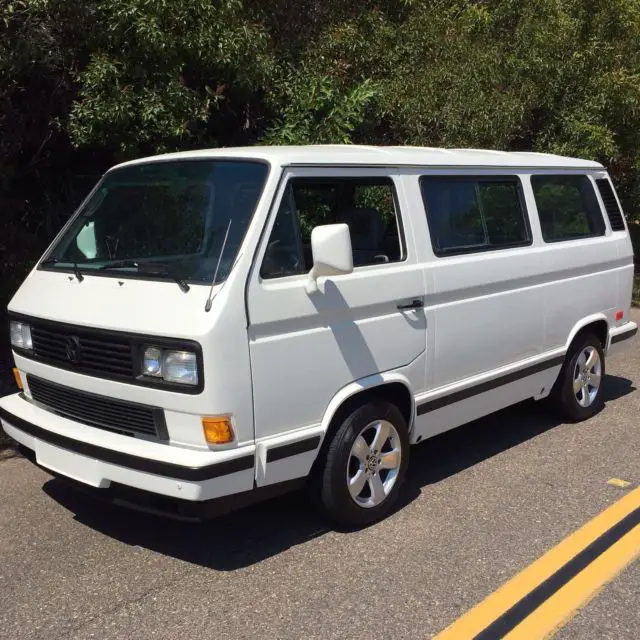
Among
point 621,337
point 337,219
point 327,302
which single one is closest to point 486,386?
point 337,219

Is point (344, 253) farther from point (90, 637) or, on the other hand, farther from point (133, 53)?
point (133, 53)

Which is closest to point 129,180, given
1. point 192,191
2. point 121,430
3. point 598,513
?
point 192,191

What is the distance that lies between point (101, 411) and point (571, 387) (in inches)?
149

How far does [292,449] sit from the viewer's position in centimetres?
376

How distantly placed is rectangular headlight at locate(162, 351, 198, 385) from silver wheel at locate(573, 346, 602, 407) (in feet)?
12.0

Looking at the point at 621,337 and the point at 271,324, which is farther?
the point at 621,337

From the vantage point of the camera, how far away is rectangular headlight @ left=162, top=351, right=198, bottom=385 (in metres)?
3.43

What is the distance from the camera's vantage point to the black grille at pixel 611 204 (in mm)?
6469

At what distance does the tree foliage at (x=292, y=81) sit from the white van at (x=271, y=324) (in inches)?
114

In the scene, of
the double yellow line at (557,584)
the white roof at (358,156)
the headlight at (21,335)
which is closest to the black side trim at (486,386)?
the double yellow line at (557,584)

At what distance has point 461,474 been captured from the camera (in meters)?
5.09

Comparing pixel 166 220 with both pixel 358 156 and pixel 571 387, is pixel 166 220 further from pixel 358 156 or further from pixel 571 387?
pixel 571 387

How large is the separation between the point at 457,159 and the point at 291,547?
2.61 meters

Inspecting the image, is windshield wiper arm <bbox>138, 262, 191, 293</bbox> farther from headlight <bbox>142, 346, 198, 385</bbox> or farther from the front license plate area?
the front license plate area
